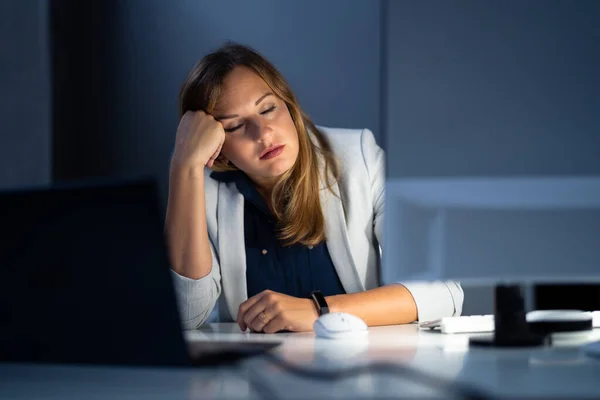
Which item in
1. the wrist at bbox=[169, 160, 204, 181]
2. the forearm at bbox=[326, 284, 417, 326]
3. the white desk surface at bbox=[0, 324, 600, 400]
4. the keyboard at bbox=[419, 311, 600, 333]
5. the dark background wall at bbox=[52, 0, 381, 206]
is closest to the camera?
the white desk surface at bbox=[0, 324, 600, 400]

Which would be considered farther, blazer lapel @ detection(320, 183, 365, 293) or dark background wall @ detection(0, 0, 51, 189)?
dark background wall @ detection(0, 0, 51, 189)

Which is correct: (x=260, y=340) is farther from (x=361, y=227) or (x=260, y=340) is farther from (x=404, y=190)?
(x=361, y=227)

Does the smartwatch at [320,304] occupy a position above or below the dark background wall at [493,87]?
below

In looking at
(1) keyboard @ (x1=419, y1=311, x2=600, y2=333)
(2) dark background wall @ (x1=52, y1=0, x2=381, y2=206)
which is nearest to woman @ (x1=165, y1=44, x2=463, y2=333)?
(1) keyboard @ (x1=419, y1=311, x2=600, y2=333)

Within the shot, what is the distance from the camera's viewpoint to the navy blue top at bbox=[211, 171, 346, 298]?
204 cm

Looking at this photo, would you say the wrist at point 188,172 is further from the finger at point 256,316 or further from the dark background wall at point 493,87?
the dark background wall at point 493,87

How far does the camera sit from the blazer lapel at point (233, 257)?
1969mm

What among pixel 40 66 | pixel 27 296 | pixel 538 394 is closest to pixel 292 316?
pixel 27 296

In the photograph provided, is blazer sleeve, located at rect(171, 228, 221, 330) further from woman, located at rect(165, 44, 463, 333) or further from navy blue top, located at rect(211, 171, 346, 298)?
navy blue top, located at rect(211, 171, 346, 298)

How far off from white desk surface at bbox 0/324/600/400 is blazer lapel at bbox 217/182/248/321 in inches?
26.9

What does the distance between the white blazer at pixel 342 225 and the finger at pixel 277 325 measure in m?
0.36

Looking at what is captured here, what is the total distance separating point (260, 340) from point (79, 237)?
45cm

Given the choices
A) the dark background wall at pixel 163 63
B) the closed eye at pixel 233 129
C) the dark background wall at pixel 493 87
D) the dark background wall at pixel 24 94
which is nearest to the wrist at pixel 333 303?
the closed eye at pixel 233 129

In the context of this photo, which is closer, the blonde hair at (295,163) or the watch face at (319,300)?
the watch face at (319,300)
